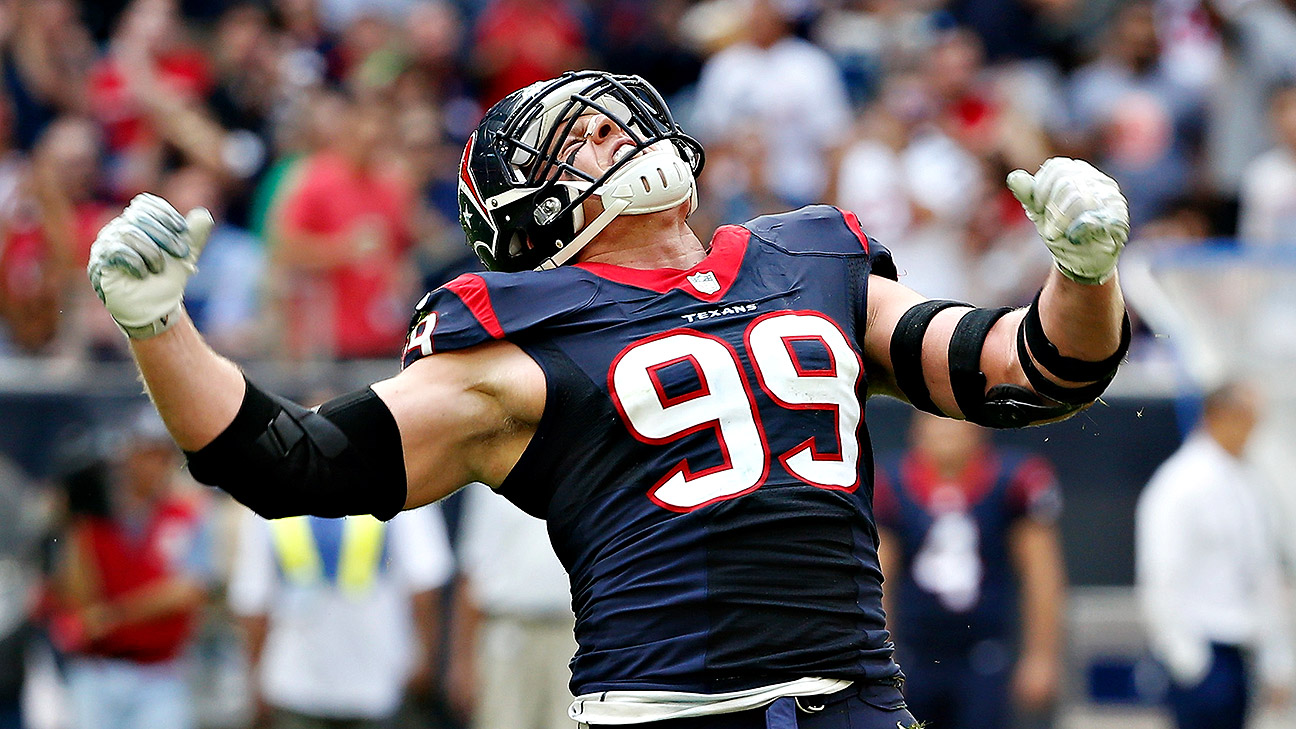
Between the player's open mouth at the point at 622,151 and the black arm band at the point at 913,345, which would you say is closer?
the black arm band at the point at 913,345

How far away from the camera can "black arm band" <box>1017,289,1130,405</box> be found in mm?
3227

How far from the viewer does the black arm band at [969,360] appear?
3.37 metres

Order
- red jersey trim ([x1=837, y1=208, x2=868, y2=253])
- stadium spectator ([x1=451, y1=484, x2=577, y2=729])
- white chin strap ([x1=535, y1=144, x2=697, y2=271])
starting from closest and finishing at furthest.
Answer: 1. white chin strap ([x1=535, y1=144, x2=697, y2=271])
2. red jersey trim ([x1=837, y1=208, x2=868, y2=253])
3. stadium spectator ([x1=451, y1=484, x2=577, y2=729])

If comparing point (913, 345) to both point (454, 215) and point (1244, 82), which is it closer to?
point (454, 215)

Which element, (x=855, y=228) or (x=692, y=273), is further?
(x=855, y=228)

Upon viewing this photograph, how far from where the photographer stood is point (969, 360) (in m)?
3.37

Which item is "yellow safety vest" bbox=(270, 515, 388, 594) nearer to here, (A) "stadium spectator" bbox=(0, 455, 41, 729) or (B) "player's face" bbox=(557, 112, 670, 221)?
(A) "stadium spectator" bbox=(0, 455, 41, 729)

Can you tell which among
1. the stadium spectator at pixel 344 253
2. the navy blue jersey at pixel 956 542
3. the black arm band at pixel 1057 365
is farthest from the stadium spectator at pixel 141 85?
the black arm band at pixel 1057 365

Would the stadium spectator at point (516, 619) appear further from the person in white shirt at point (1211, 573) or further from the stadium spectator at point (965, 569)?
the person in white shirt at point (1211, 573)

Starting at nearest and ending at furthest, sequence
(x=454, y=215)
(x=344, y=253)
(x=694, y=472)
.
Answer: (x=694, y=472) → (x=344, y=253) → (x=454, y=215)

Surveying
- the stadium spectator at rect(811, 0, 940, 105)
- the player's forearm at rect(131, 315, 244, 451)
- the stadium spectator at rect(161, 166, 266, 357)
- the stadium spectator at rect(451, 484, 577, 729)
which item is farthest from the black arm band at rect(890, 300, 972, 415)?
→ the stadium spectator at rect(811, 0, 940, 105)

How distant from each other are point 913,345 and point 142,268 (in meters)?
1.45

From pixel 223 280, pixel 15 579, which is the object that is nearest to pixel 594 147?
pixel 15 579

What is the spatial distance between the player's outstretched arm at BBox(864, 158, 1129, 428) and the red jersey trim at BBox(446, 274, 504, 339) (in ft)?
2.55
